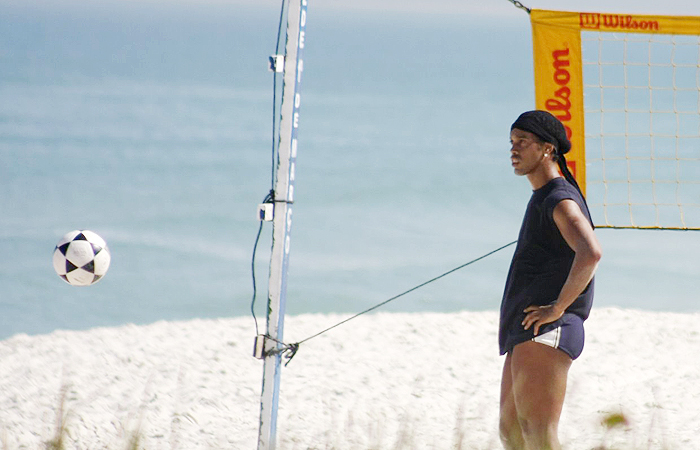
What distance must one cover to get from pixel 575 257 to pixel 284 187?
145 centimetres

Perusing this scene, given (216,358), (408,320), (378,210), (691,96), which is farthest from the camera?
(691,96)

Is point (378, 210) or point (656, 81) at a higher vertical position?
point (656, 81)

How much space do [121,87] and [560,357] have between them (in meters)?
31.2

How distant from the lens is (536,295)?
330 centimetres

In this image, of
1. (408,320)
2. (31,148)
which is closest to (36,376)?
(408,320)

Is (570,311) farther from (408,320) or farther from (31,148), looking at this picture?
(31,148)

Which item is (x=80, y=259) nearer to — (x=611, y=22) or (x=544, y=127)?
(x=544, y=127)

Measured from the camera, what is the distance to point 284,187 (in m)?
4.16

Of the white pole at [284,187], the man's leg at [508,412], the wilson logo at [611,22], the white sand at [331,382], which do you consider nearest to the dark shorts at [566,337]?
the man's leg at [508,412]

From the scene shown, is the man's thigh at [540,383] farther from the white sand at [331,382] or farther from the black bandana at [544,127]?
the white sand at [331,382]

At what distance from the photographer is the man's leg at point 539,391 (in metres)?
3.18

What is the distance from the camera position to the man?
317 cm

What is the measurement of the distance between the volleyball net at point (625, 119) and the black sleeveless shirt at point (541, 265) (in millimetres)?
1296

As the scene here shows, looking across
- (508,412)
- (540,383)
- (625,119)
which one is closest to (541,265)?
(540,383)
